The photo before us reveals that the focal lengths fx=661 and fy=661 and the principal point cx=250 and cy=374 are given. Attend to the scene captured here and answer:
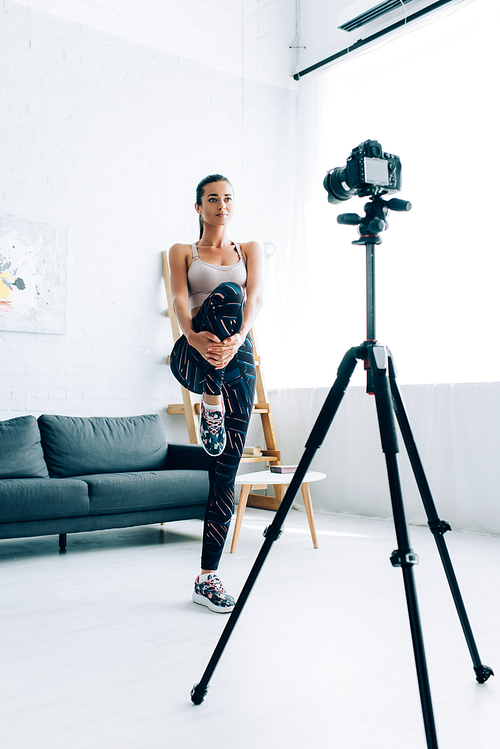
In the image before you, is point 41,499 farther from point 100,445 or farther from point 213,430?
point 213,430

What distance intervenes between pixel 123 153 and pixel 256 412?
79.0 inches

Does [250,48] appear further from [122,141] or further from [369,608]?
[369,608]

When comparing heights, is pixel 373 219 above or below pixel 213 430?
above

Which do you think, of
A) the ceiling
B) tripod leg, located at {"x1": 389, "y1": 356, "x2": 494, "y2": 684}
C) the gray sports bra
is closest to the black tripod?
tripod leg, located at {"x1": 389, "y1": 356, "x2": 494, "y2": 684}

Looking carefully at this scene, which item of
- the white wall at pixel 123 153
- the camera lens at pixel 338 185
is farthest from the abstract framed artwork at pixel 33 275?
the camera lens at pixel 338 185

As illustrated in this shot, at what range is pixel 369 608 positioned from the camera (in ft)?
7.03

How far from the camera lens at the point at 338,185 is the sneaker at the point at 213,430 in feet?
2.59

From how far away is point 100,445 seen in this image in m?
3.73

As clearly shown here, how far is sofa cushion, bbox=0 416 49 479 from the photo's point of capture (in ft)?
10.9

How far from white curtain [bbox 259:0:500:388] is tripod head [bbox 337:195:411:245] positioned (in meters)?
2.60

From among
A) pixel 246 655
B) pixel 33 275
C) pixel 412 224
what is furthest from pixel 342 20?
pixel 246 655

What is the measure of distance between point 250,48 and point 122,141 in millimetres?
1475

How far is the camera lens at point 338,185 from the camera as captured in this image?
136 centimetres

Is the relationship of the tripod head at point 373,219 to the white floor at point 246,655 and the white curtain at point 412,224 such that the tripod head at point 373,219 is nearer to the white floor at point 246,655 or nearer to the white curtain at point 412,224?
the white floor at point 246,655
